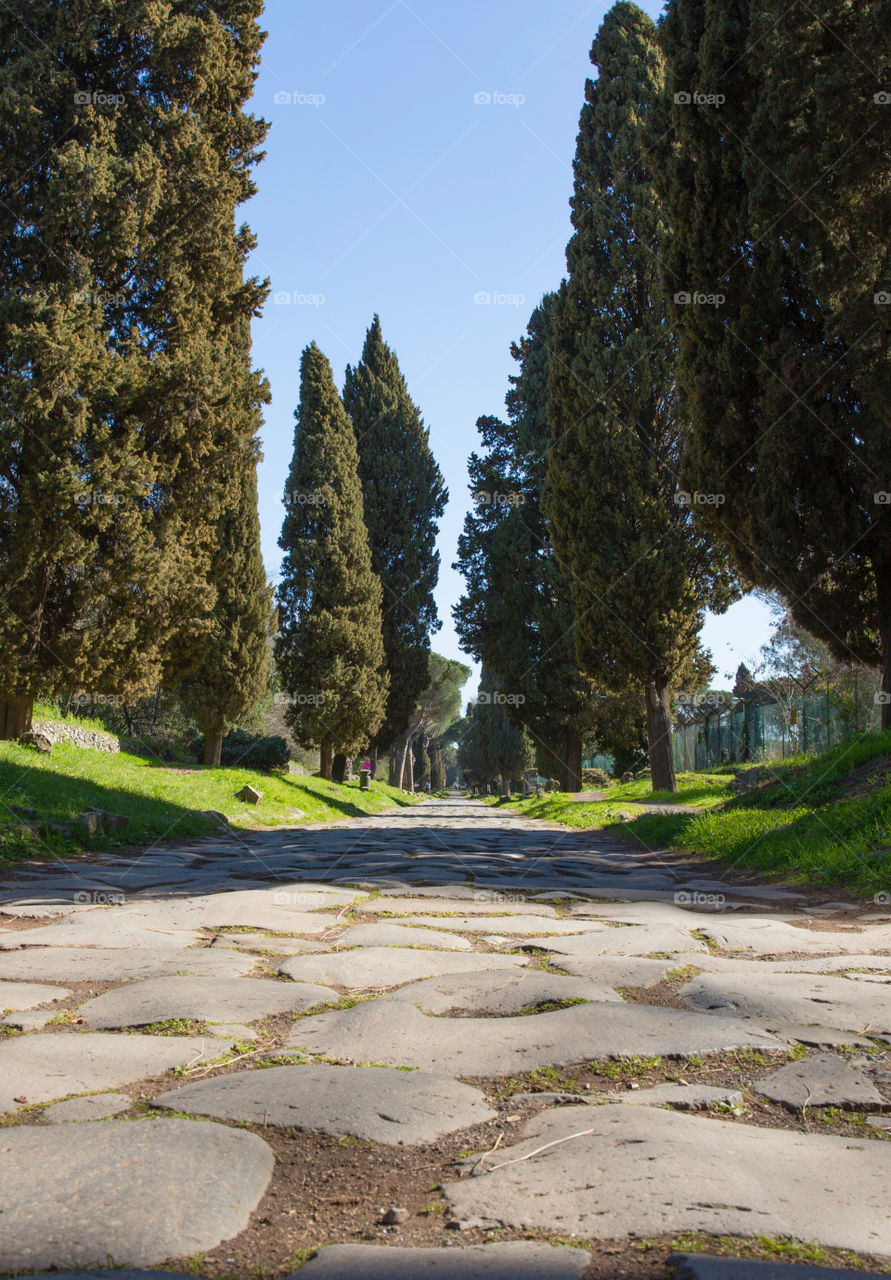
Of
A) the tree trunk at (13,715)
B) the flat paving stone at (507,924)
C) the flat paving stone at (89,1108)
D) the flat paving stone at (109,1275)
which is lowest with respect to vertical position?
the flat paving stone at (507,924)

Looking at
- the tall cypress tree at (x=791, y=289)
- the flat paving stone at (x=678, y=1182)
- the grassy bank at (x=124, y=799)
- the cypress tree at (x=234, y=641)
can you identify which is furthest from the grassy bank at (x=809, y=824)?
the cypress tree at (x=234, y=641)

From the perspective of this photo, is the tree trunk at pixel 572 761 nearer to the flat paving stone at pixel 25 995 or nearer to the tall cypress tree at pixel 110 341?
the tall cypress tree at pixel 110 341

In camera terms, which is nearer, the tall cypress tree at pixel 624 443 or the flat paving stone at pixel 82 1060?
the flat paving stone at pixel 82 1060

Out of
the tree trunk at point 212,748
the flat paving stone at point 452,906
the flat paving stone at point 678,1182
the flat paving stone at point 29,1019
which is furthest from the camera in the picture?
the tree trunk at point 212,748

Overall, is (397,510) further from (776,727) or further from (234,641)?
(776,727)

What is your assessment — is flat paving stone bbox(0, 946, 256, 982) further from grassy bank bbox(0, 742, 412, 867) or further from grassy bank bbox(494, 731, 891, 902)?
grassy bank bbox(494, 731, 891, 902)

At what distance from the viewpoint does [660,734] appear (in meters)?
14.9

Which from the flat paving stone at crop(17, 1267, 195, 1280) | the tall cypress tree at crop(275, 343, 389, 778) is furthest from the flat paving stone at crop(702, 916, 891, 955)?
the tall cypress tree at crop(275, 343, 389, 778)

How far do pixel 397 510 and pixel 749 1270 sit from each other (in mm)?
28498

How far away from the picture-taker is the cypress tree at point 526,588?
23375 mm

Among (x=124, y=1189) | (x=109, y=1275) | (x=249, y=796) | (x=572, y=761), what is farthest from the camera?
(x=572, y=761)

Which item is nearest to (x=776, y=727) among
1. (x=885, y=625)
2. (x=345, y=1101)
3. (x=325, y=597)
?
(x=885, y=625)

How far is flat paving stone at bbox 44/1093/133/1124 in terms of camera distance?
1.63 metres

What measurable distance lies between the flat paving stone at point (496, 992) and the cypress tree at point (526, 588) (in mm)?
19463
